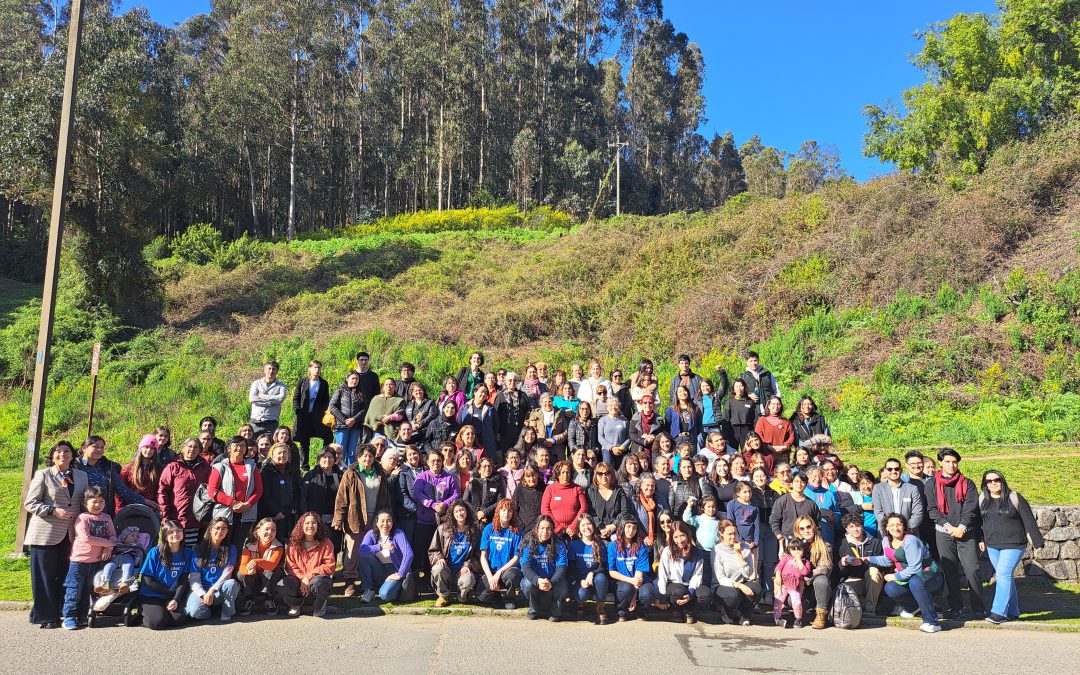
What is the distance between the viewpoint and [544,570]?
716 cm

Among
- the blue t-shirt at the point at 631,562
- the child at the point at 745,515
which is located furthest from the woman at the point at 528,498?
the child at the point at 745,515

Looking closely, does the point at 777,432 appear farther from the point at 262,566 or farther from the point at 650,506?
the point at 262,566

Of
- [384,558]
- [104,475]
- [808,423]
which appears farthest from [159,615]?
[808,423]

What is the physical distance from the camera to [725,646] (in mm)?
6355

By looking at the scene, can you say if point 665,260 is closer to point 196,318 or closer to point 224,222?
point 196,318

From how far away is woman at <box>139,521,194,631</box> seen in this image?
6.46 meters

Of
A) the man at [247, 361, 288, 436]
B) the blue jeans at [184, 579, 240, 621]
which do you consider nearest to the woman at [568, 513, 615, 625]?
the blue jeans at [184, 579, 240, 621]

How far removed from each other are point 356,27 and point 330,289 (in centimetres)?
3132

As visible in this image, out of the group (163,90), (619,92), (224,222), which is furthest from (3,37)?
(619,92)

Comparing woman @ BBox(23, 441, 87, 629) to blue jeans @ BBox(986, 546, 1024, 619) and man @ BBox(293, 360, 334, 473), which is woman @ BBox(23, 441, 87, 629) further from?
blue jeans @ BBox(986, 546, 1024, 619)

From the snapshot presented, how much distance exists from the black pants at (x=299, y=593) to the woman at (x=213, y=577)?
41 centimetres

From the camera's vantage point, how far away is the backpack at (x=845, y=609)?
6.96 meters

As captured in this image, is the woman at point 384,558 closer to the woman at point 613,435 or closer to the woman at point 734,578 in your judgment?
the woman at point 613,435

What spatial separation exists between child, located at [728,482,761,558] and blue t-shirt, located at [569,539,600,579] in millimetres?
1411
